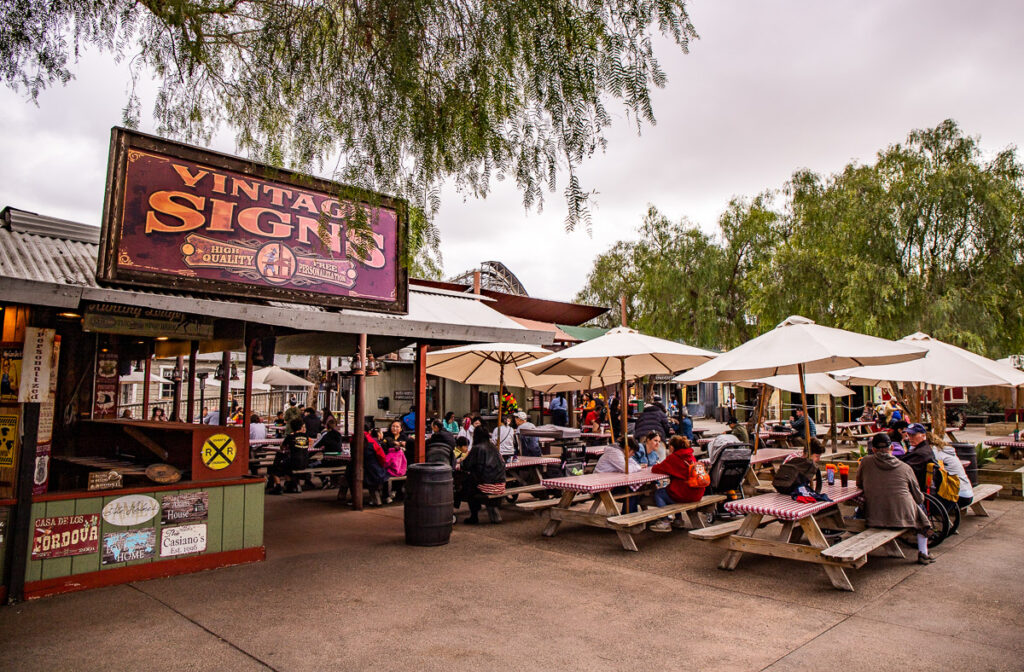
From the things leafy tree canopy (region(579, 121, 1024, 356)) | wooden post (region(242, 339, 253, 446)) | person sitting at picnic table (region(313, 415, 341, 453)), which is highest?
leafy tree canopy (region(579, 121, 1024, 356))

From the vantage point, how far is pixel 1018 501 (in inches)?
380

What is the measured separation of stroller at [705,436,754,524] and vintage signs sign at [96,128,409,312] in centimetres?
442

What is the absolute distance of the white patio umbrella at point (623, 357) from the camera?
306 inches

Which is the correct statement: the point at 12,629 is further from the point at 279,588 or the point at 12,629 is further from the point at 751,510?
the point at 751,510

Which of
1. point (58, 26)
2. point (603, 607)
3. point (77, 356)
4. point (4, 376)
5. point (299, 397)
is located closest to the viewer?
point (603, 607)

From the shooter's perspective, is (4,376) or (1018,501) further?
(1018,501)

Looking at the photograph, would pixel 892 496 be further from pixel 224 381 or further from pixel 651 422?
pixel 224 381

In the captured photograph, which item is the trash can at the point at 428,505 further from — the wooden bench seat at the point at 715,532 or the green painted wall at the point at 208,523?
the wooden bench seat at the point at 715,532

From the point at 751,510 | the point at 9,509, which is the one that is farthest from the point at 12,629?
the point at 751,510

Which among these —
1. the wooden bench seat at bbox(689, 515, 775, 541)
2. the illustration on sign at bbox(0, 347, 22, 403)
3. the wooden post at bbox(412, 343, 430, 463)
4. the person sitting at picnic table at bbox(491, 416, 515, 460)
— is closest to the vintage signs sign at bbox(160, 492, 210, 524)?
the illustration on sign at bbox(0, 347, 22, 403)

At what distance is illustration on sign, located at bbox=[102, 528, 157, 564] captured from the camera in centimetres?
554

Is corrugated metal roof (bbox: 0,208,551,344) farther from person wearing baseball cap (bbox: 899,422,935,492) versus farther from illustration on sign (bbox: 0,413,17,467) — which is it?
person wearing baseball cap (bbox: 899,422,935,492)

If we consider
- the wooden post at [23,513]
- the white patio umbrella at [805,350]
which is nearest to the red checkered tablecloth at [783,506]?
the white patio umbrella at [805,350]

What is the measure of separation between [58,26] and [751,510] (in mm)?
7347
